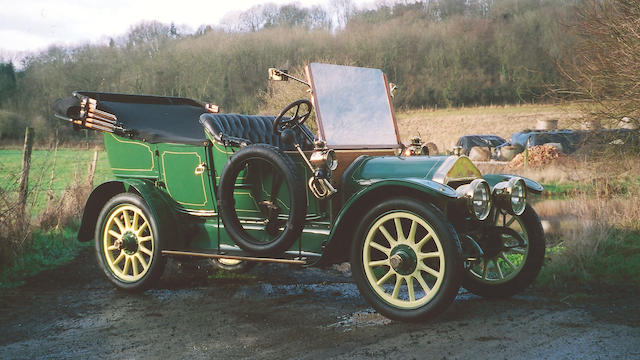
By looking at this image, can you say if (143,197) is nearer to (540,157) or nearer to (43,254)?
(43,254)

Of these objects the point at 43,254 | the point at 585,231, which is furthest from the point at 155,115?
the point at 585,231

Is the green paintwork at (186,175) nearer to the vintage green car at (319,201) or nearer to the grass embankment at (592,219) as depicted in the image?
the vintage green car at (319,201)

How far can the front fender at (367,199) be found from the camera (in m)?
4.39

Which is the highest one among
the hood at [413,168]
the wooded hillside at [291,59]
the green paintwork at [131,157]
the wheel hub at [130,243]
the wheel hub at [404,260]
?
the wooded hillside at [291,59]

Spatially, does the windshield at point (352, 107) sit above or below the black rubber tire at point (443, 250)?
above

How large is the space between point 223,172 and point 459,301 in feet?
7.43

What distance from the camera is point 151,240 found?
19.7ft

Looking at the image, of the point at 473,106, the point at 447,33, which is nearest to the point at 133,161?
the point at 473,106

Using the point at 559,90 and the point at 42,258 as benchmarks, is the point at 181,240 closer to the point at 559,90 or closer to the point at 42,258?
the point at 42,258

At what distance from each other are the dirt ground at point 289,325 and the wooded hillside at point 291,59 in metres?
30.9

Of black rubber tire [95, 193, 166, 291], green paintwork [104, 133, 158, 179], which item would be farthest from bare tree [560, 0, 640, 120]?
black rubber tire [95, 193, 166, 291]

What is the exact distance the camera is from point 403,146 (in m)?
5.91

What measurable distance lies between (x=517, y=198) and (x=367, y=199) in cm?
127

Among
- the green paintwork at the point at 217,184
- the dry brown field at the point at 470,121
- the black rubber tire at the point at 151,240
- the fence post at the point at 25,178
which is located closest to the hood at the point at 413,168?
the green paintwork at the point at 217,184
